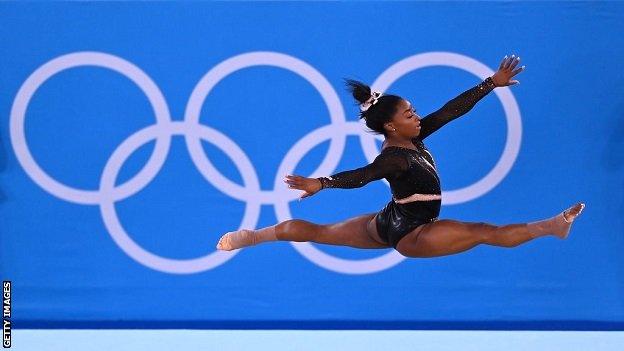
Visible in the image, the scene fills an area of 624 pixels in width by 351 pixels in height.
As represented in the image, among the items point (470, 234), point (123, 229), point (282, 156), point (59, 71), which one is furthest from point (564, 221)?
point (59, 71)

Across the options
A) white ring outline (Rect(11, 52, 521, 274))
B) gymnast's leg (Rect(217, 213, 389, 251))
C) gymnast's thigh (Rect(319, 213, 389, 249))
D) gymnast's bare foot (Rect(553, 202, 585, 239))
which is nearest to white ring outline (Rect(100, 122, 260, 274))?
white ring outline (Rect(11, 52, 521, 274))

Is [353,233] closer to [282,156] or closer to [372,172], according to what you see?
[372,172]

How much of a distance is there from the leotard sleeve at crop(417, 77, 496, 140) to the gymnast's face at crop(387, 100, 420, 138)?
25cm

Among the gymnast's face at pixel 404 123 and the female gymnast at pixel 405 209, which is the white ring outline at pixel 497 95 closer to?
the female gymnast at pixel 405 209

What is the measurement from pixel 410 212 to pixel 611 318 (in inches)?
102

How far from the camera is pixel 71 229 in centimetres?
784

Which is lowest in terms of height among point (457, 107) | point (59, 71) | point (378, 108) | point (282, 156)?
point (378, 108)

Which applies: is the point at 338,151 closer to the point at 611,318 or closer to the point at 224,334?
the point at 224,334

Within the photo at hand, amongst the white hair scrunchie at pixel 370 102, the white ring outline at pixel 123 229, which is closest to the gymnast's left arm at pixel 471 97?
the white hair scrunchie at pixel 370 102

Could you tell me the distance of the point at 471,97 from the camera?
6.27 m

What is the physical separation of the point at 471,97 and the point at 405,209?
32.2 inches

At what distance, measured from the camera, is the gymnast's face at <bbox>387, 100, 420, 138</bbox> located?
602cm

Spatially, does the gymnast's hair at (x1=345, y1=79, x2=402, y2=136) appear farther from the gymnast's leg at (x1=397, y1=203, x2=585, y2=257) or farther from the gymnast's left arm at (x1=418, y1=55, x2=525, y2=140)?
the gymnast's leg at (x1=397, y1=203, x2=585, y2=257)

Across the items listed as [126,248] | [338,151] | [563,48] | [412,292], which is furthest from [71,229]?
[563,48]
